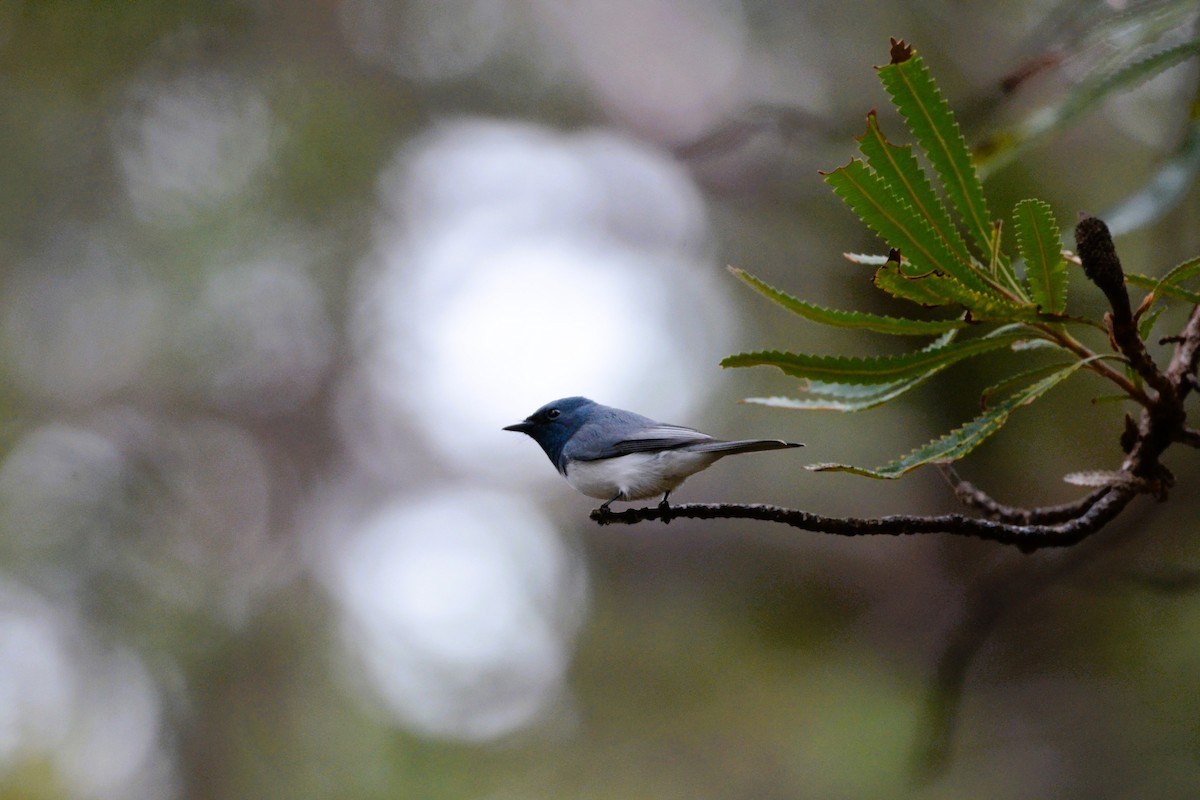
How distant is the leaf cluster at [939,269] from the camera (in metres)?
1.21

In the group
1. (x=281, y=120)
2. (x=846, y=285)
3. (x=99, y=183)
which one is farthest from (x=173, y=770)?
(x=846, y=285)

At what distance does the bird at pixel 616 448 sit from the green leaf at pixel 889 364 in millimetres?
677

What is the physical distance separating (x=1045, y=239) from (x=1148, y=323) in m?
0.20

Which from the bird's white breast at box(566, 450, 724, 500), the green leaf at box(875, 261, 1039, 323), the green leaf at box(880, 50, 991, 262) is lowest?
the bird's white breast at box(566, 450, 724, 500)

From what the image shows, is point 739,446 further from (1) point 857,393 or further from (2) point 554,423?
(2) point 554,423

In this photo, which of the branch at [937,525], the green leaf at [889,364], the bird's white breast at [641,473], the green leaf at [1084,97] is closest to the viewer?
the branch at [937,525]

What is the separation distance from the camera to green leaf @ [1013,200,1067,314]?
49.0 inches

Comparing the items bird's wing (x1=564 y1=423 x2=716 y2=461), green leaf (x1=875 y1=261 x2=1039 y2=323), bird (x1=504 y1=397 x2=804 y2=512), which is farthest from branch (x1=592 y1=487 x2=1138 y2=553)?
bird's wing (x1=564 y1=423 x2=716 y2=461)

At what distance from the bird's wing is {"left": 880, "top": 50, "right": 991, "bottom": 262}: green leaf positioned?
116 centimetres

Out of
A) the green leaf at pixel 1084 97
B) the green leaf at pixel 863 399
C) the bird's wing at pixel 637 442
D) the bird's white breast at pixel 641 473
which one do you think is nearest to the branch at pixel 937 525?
the green leaf at pixel 863 399

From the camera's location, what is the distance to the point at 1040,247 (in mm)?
1249

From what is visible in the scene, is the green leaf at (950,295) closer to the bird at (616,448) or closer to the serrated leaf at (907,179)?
the serrated leaf at (907,179)

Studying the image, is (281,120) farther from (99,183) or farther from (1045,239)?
(1045,239)

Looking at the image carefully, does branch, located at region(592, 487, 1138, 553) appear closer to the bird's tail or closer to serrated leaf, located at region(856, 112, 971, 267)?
the bird's tail
